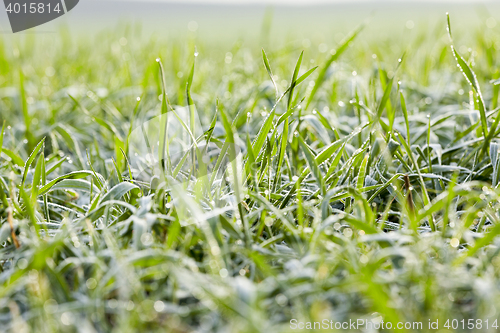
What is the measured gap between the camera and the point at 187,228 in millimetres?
761

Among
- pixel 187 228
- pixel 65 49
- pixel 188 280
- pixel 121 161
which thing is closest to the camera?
pixel 188 280

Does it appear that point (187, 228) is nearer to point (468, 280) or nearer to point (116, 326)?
point (116, 326)

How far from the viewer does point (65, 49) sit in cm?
304

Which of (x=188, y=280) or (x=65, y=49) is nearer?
(x=188, y=280)

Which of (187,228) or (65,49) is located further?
(65,49)

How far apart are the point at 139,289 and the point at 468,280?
1.50 feet

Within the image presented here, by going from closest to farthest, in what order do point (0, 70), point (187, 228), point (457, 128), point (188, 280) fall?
point (188, 280)
point (187, 228)
point (457, 128)
point (0, 70)

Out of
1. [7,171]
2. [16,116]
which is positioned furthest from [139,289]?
[16,116]

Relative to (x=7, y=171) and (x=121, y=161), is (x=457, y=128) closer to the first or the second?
(x=121, y=161)

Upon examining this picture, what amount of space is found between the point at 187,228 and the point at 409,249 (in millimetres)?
367

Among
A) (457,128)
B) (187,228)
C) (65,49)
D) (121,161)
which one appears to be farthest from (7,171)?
(65,49)

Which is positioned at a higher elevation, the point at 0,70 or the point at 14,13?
the point at 14,13

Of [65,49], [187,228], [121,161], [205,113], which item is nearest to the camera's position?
[187,228]

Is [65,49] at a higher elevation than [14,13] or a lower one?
lower
